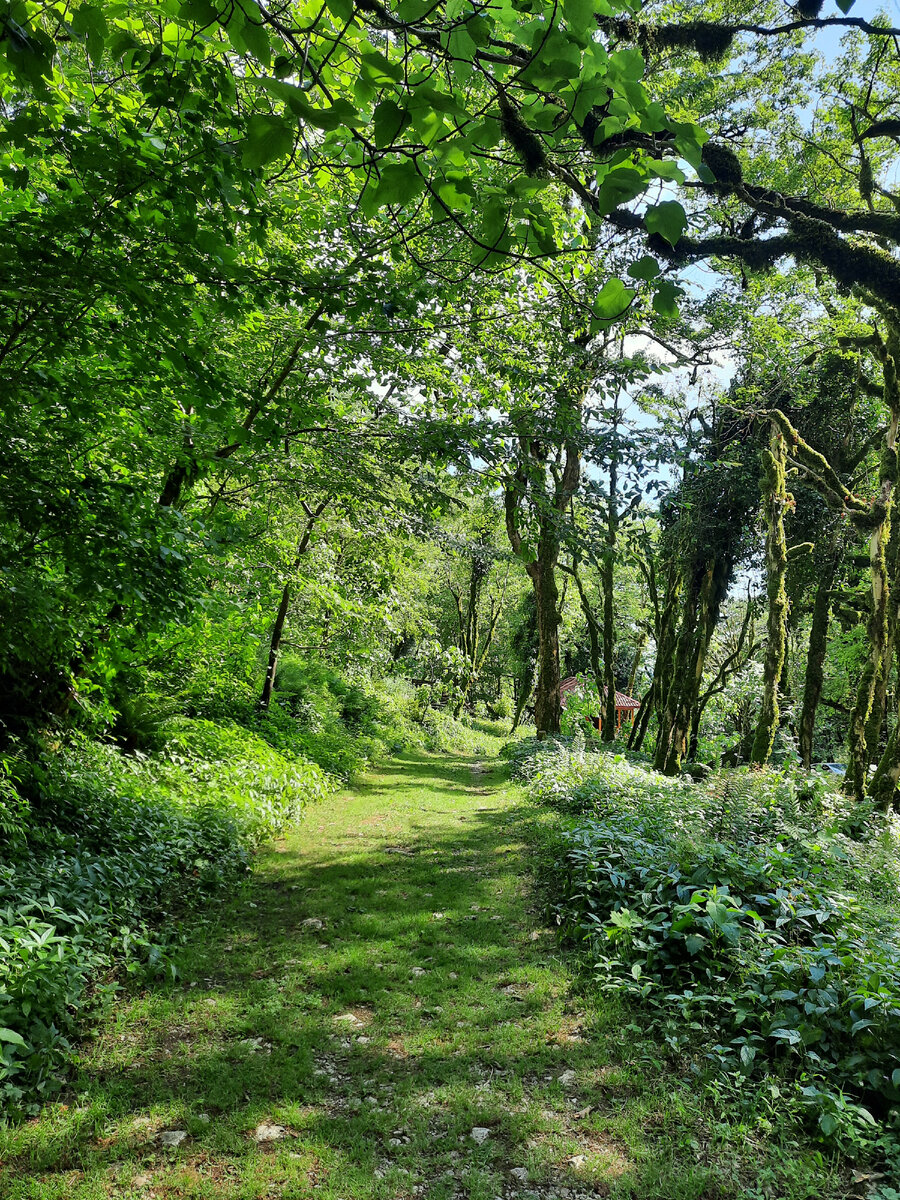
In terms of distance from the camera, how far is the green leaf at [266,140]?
66.1 inches

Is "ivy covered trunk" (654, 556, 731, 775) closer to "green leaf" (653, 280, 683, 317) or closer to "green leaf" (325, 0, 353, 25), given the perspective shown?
"green leaf" (653, 280, 683, 317)

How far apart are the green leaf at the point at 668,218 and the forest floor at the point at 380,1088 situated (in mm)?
3590

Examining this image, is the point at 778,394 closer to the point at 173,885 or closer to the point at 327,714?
the point at 327,714

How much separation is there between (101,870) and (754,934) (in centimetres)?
461

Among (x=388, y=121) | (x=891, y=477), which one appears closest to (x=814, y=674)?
(x=891, y=477)

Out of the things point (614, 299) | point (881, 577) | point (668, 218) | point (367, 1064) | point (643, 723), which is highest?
point (881, 577)

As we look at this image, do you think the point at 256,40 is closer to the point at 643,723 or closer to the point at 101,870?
the point at 101,870

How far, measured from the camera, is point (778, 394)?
564 inches

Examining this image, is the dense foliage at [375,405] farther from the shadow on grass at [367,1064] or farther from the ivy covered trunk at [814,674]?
the ivy covered trunk at [814,674]

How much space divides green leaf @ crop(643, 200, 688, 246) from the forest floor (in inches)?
141

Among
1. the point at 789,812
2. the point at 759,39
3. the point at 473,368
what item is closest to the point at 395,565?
the point at 473,368

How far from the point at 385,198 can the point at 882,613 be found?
1053 cm

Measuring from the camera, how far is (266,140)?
1708 mm

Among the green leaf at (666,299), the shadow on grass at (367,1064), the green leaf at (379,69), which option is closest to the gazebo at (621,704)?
the shadow on grass at (367,1064)
